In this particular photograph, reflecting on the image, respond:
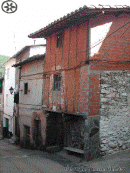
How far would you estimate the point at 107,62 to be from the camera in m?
8.49

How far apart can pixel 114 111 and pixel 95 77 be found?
173 centimetres

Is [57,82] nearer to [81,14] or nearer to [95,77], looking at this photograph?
[95,77]

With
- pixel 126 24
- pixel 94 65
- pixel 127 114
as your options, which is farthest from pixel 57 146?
pixel 126 24

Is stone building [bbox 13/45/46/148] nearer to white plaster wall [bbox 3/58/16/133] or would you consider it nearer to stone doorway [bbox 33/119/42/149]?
stone doorway [bbox 33/119/42/149]

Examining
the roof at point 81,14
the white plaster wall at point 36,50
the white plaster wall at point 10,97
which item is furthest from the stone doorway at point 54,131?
the white plaster wall at point 10,97

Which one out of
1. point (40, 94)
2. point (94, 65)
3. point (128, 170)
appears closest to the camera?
point (128, 170)

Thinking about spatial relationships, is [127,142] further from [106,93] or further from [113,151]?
[106,93]

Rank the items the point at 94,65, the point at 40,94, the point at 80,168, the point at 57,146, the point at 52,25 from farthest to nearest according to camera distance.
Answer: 1. the point at 40,94
2. the point at 57,146
3. the point at 52,25
4. the point at 94,65
5. the point at 80,168

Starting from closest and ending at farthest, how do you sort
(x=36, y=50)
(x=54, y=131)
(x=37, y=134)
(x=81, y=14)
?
(x=81, y=14) → (x=54, y=131) → (x=37, y=134) → (x=36, y=50)

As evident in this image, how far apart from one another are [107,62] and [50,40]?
4149 mm

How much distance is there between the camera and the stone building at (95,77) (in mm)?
8094

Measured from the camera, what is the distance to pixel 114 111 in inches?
336

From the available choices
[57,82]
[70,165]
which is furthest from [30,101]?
[70,165]

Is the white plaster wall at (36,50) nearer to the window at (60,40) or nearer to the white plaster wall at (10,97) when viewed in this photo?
the white plaster wall at (10,97)
